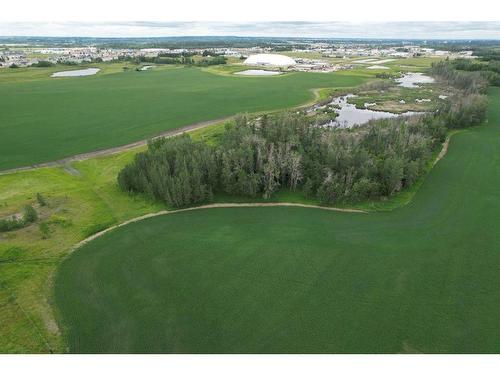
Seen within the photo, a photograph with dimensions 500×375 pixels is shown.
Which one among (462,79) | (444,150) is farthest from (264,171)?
(462,79)

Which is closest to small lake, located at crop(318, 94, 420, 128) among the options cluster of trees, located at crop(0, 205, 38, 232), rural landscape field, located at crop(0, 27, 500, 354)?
rural landscape field, located at crop(0, 27, 500, 354)

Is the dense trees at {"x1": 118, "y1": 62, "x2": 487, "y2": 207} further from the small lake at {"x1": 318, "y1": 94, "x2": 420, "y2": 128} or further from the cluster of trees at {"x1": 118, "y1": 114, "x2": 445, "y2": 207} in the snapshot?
the small lake at {"x1": 318, "y1": 94, "x2": 420, "y2": 128}

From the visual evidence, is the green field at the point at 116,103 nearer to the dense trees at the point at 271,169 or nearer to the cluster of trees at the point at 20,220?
the cluster of trees at the point at 20,220

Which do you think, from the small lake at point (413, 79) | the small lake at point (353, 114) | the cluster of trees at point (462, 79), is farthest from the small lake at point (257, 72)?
the cluster of trees at point (462, 79)

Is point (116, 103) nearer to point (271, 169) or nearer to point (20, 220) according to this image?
point (20, 220)

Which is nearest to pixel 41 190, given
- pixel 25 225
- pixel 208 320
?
pixel 25 225

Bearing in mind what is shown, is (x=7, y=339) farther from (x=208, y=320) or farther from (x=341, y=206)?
(x=341, y=206)
